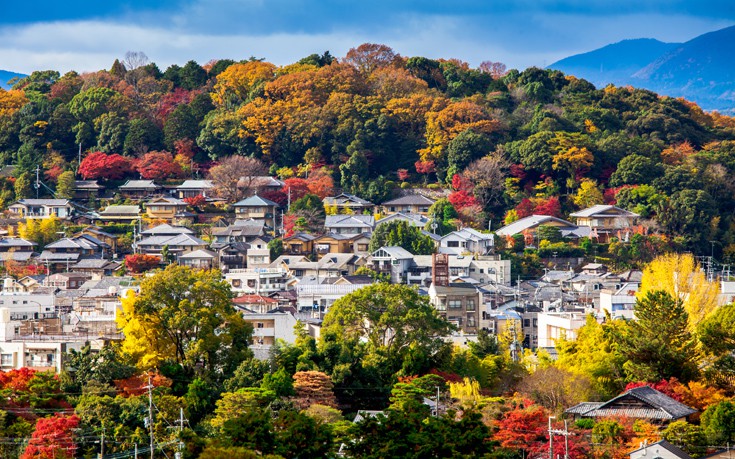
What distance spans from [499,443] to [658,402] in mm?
4813

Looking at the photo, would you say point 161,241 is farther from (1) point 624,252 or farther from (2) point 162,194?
(1) point 624,252

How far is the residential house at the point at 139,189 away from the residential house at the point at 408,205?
35.0 ft

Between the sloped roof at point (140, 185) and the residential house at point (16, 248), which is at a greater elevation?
the sloped roof at point (140, 185)

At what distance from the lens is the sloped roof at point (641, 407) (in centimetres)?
2614

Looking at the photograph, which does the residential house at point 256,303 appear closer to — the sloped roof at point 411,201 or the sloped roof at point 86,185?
the sloped roof at point 411,201

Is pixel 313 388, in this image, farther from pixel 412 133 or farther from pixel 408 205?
pixel 412 133

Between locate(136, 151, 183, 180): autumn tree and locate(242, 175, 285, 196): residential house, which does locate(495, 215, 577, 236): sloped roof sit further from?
locate(136, 151, 183, 180): autumn tree

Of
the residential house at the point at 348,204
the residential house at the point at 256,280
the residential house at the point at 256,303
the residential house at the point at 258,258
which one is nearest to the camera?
the residential house at the point at 256,303

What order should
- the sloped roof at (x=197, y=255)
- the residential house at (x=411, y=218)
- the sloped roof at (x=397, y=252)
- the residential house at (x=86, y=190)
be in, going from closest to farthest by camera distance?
1. the sloped roof at (x=397, y=252)
2. the sloped roof at (x=197, y=255)
3. the residential house at (x=411, y=218)
4. the residential house at (x=86, y=190)

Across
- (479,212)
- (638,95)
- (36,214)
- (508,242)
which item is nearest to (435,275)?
(508,242)

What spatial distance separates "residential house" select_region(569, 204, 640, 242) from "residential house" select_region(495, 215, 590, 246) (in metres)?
0.50

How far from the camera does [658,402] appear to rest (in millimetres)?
Answer: 26484

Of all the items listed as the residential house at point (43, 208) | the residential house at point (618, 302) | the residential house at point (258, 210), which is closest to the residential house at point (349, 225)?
the residential house at point (258, 210)

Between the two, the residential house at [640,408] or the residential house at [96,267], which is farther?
the residential house at [96,267]
